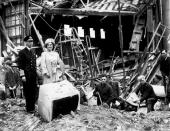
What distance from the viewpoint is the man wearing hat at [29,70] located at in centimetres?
816

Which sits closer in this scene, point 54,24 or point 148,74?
point 148,74

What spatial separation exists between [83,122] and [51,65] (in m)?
1.89

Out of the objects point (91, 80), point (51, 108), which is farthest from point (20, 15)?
point (51, 108)

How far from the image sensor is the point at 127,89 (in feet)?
43.8

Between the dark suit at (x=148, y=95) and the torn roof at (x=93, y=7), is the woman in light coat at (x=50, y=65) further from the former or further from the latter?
the torn roof at (x=93, y=7)

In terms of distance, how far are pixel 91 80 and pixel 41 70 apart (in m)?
6.28

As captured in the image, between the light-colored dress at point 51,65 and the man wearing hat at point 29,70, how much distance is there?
364mm

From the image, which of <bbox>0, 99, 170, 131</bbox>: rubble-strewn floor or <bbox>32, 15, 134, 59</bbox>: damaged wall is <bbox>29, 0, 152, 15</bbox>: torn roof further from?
<bbox>0, 99, 170, 131</bbox>: rubble-strewn floor

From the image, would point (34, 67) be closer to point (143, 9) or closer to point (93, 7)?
point (143, 9)

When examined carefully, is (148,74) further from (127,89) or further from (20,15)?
(20,15)

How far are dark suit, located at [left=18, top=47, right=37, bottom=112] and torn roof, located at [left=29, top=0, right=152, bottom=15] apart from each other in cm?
829

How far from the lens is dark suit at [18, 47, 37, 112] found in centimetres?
816

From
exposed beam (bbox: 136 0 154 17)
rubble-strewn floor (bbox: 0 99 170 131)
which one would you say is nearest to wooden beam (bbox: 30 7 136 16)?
exposed beam (bbox: 136 0 154 17)

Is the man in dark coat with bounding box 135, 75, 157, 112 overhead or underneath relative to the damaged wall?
underneath
